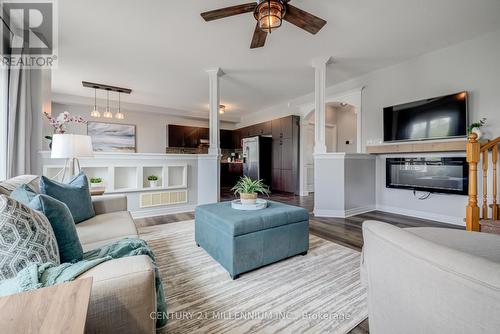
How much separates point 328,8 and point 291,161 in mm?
3867

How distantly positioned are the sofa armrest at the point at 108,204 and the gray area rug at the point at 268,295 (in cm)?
62

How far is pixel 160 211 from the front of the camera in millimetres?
3807

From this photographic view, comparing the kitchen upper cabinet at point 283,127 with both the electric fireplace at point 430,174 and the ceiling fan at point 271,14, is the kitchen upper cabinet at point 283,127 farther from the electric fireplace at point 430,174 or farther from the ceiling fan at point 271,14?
the ceiling fan at point 271,14

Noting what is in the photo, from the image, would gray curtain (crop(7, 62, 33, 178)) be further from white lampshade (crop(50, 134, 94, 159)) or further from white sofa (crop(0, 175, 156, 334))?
white sofa (crop(0, 175, 156, 334))

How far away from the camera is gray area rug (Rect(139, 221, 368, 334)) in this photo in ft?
4.07

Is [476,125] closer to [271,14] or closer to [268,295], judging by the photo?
[271,14]

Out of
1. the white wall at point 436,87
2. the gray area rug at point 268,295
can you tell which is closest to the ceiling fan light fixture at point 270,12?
the gray area rug at point 268,295

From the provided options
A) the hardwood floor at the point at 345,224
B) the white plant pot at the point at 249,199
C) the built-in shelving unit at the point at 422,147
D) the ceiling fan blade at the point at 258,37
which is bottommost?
the hardwood floor at the point at 345,224

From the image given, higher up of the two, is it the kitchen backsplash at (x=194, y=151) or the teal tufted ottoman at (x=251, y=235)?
the kitchen backsplash at (x=194, y=151)

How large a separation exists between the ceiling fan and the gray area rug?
2.20 m

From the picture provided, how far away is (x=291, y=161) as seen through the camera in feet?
19.4

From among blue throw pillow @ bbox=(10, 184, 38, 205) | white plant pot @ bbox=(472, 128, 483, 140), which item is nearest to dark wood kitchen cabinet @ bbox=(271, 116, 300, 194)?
white plant pot @ bbox=(472, 128, 483, 140)

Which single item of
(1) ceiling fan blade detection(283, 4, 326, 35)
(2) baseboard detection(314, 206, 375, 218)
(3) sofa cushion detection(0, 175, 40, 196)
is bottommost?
(2) baseboard detection(314, 206, 375, 218)

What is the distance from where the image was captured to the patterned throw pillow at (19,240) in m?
0.69
